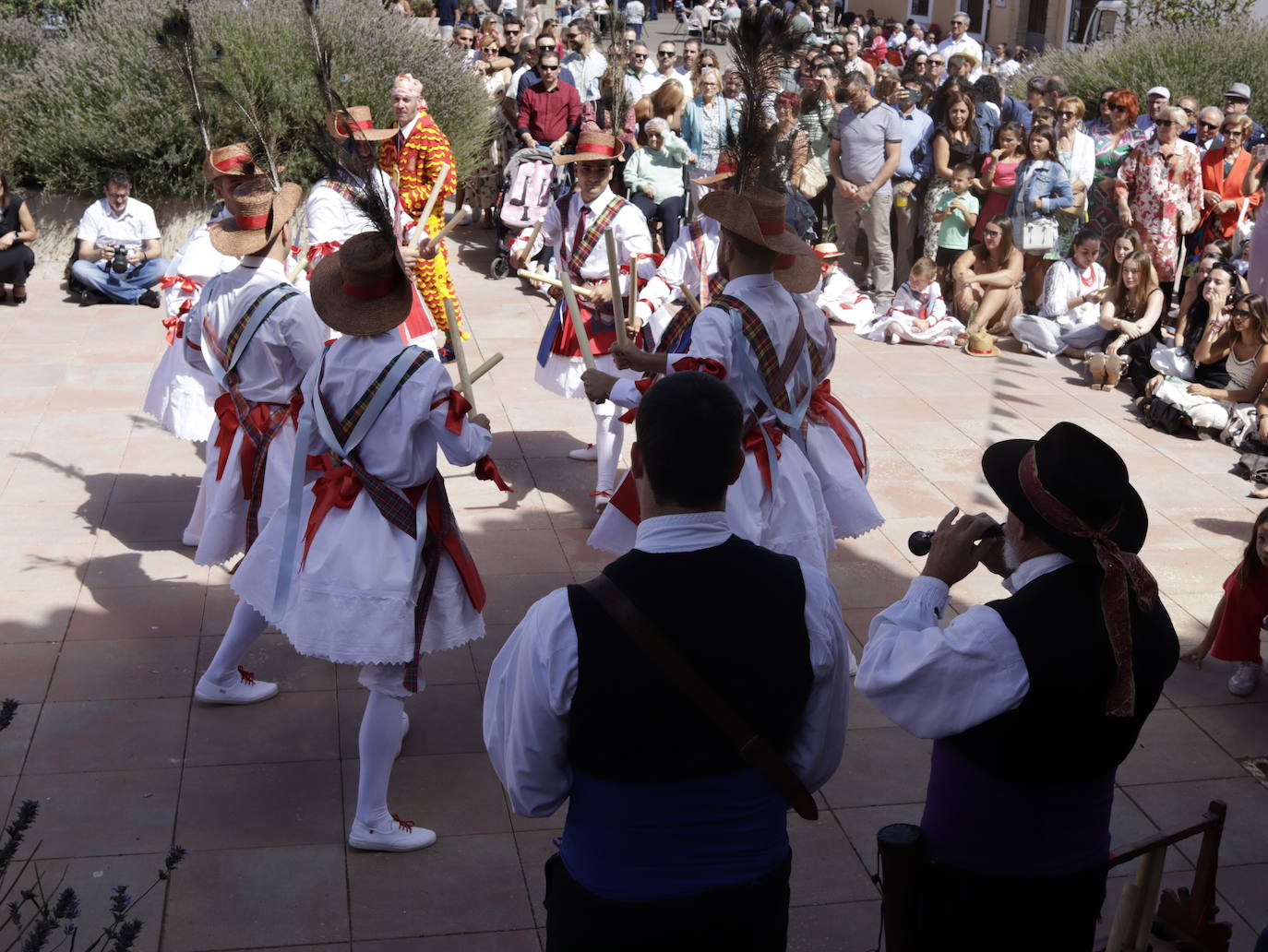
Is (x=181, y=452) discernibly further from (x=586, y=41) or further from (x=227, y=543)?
(x=586, y=41)

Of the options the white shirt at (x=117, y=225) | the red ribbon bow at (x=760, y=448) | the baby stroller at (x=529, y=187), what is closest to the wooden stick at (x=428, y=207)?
the baby stroller at (x=529, y=187)

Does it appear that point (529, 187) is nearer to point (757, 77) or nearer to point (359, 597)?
point (757, 77)

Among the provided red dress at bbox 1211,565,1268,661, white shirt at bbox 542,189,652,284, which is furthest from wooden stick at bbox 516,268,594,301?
red dress at bbox 1211,565,1268,661

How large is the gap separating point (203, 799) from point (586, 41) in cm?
1092

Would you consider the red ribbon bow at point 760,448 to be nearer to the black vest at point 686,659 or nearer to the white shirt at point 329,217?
the black vest at point 686,659

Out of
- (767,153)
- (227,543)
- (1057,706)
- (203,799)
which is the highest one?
(767,153)

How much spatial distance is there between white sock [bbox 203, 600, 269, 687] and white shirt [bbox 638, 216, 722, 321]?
8.12ft

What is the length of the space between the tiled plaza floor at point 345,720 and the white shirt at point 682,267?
1144 mm

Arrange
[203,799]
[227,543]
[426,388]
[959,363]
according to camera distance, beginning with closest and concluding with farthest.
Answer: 1. [426,388]
2. [203,799]
3. [227,543]
4. [959,363]

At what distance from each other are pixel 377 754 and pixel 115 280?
7505 millimetres

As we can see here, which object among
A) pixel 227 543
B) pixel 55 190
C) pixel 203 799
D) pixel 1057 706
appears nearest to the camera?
pixel 1057 706

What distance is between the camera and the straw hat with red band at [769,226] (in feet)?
14.3

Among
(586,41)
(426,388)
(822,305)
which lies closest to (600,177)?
(426,388)

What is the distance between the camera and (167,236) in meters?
11.4
